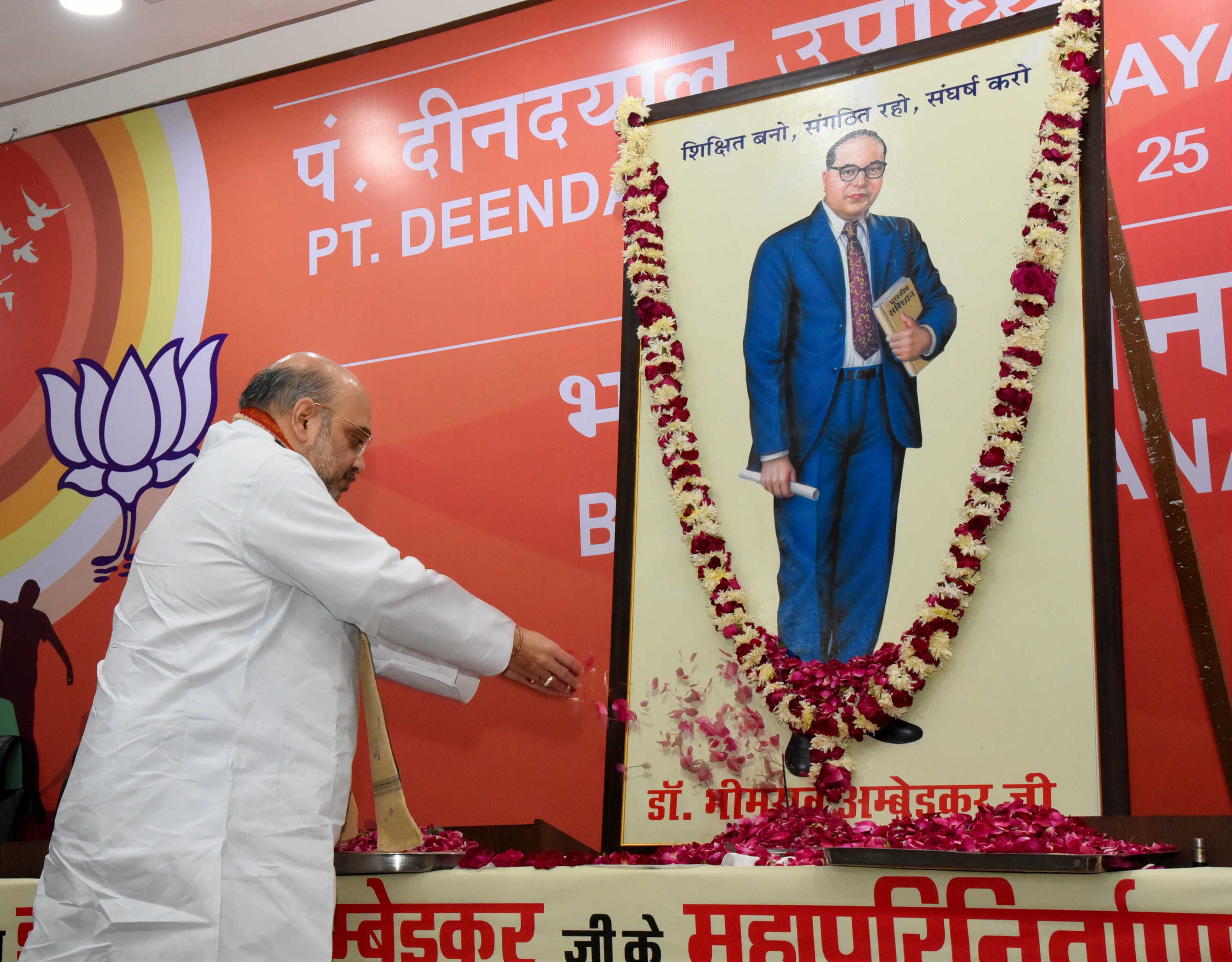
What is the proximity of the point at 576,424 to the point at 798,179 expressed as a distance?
3.11 feet

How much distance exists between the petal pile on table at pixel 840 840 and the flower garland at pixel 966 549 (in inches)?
8.5

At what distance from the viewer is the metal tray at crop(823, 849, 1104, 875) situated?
187cm

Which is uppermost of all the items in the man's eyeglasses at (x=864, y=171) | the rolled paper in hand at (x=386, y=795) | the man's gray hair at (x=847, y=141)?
the man's gray hair at (x=847, y=141)

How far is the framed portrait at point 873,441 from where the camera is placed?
2.73 m

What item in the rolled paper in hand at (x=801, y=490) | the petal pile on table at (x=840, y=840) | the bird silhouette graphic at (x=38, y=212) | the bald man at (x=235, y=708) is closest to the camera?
the petal pile on table at (x=840, y=840)

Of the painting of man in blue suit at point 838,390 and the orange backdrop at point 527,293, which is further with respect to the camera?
the painting of man in blue suit at point 838,390

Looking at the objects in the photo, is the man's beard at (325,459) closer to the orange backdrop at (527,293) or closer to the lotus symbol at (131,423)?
the orange backdrop at (527,293)

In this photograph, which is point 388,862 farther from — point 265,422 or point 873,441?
point 873,441

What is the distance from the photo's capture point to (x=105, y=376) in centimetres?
434

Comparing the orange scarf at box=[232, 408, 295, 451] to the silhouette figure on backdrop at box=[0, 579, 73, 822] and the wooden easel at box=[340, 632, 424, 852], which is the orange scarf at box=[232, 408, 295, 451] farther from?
the silhouette figure on backdrop at box=[0, 579, 73, 822]

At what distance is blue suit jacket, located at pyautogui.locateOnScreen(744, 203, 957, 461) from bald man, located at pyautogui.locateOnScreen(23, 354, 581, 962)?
3.17ft

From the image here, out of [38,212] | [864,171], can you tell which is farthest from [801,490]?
[38,212]

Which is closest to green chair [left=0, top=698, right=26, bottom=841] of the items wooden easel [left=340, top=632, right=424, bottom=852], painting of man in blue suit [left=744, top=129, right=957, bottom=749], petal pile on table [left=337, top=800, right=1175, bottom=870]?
petal pile on table [left=337, top=800, right=1175, bottom=870]

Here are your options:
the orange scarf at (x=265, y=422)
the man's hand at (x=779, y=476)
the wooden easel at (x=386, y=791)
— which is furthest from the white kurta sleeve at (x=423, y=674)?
the man's hand at (x=779, y=476)
